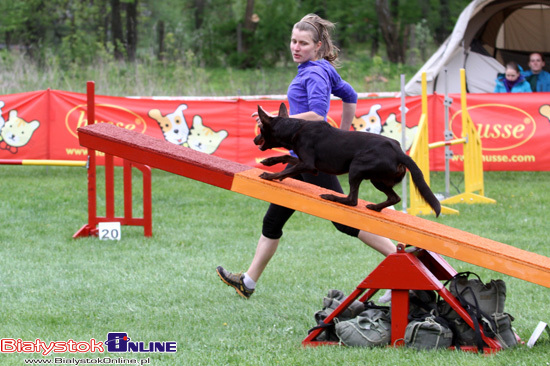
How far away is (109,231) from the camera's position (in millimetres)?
7047

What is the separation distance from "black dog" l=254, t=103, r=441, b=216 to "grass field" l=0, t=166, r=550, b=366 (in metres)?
0.89

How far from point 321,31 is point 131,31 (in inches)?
1180

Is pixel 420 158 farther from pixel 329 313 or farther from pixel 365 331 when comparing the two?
pixel 365 331

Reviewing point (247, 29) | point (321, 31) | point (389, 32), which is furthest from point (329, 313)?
point (247, 29)

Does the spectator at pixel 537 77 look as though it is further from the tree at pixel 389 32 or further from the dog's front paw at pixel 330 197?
the tree at pixel 389 32

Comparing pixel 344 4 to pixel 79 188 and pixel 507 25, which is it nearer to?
pixel 507 25

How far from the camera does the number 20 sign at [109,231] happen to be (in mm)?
7047

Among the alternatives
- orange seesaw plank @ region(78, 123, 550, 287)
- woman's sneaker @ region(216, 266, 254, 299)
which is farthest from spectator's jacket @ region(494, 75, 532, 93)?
orange seesaw plank @ region(78, 123, 550, 287)

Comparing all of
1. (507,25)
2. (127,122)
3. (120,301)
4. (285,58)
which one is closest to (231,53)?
(285,58)

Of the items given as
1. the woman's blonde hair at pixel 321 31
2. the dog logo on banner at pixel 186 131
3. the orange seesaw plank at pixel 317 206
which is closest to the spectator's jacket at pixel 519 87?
the dog logo on banner at pixel 186 131

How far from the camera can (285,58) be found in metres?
33.3

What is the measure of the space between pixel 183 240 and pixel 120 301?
229 cm

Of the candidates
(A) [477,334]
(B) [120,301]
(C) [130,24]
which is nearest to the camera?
(A) [477,334]

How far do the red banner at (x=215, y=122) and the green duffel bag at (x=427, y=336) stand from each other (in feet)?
24.2
